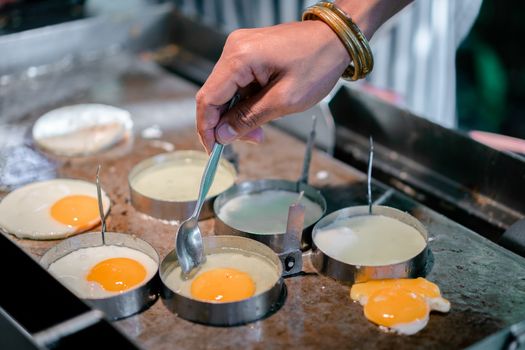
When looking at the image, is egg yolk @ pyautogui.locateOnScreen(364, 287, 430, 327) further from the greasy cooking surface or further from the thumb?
the thumb

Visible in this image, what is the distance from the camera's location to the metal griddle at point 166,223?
228cm

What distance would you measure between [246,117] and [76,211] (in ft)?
2.78

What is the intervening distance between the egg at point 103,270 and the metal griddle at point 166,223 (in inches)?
4.2

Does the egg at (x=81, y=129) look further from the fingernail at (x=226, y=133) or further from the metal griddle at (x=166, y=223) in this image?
the fingernail at (x=226, y=133)

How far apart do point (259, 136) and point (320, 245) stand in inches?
17.5

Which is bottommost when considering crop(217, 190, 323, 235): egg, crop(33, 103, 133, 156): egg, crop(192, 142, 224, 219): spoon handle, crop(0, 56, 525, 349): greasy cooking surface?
crop(0, 56, 525, 349): greasy cooking surface

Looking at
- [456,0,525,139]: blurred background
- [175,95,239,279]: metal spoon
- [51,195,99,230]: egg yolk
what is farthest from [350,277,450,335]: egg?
[456,0,525,139]: blurred background

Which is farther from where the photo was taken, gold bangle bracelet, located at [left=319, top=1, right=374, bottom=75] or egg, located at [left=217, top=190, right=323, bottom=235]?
egg, located at [left=217, top=190, right=323, bottom=235]

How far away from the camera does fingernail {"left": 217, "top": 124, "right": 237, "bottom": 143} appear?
2516mm

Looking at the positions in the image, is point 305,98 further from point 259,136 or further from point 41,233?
point 41,233

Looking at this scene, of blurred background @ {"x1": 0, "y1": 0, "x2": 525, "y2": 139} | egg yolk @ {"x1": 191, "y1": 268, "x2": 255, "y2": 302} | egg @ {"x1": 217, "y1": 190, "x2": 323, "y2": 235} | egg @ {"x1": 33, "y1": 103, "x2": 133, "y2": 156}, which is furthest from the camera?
blurred background @ {"x1": 0, "y1": 0, "x2": 525, "y2": 139}

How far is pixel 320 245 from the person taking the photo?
8.55 ft

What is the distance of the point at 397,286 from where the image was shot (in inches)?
96.0

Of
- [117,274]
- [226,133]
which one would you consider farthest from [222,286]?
[226,133]
